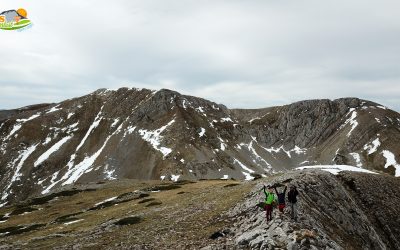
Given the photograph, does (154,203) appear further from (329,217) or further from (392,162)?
(392,162)

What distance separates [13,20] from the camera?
6950 centimetres

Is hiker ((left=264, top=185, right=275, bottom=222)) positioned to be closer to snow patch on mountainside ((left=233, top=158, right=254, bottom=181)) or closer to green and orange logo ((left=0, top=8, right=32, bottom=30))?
green and orange logo ((left=0, top=8, right=32, bottom=30))

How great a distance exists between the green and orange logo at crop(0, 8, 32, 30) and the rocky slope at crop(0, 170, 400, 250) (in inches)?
1347

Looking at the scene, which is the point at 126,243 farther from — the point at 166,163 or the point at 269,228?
the point at 166,163

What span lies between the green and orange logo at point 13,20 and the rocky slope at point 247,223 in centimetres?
3420

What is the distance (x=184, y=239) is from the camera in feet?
104

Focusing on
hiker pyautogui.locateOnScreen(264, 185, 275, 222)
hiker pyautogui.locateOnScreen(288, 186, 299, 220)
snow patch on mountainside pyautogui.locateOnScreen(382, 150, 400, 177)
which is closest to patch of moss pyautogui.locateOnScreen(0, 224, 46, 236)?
hiker pyautogui.locateOnScreen(264, 185, 275, 222)

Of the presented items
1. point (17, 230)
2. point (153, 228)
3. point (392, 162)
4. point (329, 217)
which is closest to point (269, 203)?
point (329, 217)

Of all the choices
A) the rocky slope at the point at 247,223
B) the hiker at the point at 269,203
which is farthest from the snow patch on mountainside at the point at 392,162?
the hiker at the point at 269,203

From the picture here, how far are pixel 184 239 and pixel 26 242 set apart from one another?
18.3 metres

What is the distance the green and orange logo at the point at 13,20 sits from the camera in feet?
223

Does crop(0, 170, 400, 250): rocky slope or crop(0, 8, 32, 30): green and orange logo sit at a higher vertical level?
crop(0, 8, 32, 30): green and orange logo

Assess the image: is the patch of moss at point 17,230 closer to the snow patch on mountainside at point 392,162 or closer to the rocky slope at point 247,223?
the rocky slope at point 247,223

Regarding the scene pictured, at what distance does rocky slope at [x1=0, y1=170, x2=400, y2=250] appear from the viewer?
2953cm
